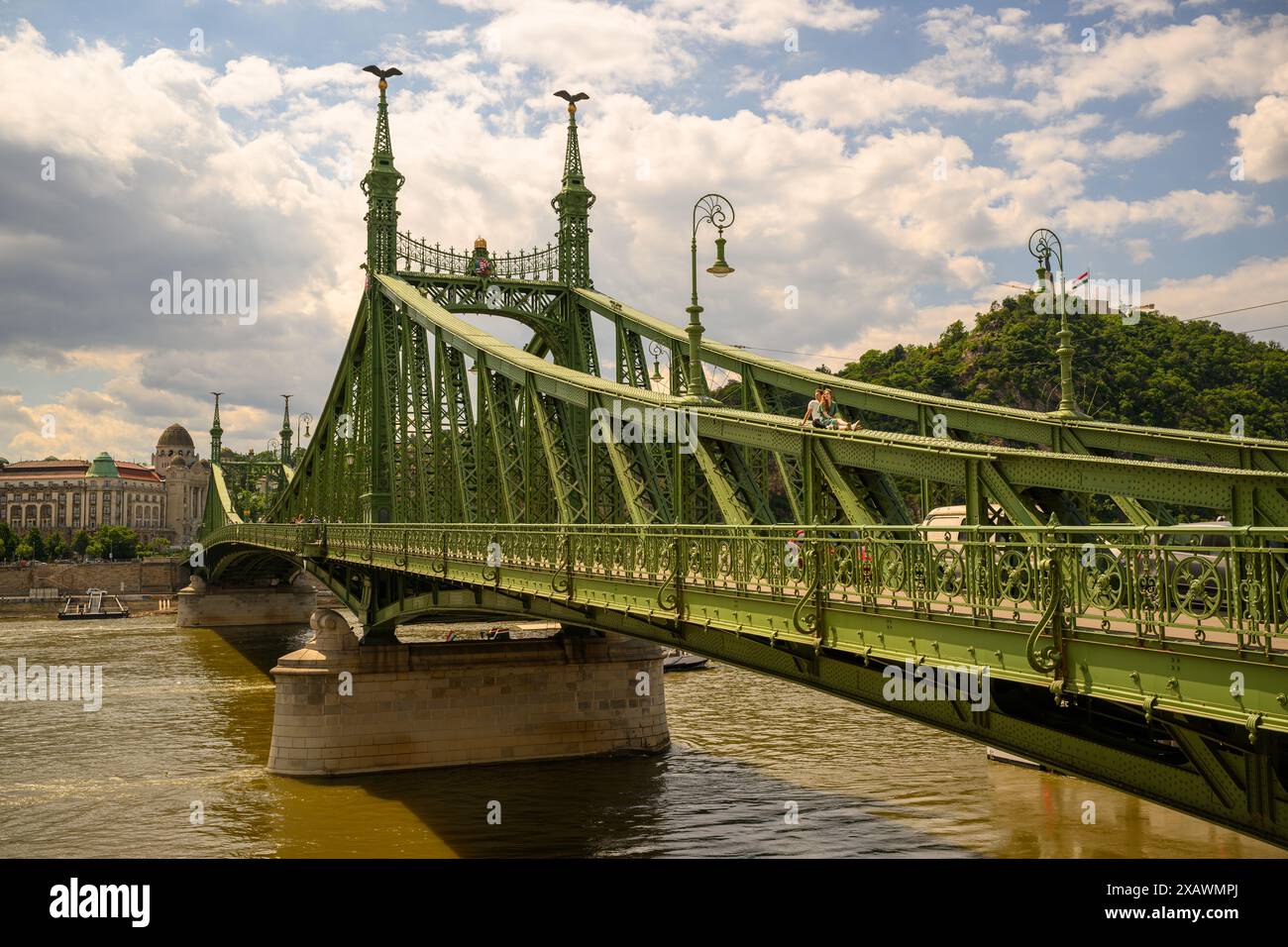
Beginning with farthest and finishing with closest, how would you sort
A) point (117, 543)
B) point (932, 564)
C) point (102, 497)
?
point (102, 497) < point (117, 543) < point (932, 564)

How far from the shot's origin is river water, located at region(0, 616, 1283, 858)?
2098 centimetres

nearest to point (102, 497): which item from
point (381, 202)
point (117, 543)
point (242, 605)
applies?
point (117, 543)

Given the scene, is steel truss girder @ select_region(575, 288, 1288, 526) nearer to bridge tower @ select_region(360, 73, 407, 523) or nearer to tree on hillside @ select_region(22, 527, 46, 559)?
bridge tower @ select_region(360, 73, 407, 523)

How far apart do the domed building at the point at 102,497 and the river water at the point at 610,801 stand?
6233 inches

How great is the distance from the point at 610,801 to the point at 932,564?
16.7 metres

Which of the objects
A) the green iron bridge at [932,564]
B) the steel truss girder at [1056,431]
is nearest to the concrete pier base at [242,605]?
the green iron bridge at [932,564]

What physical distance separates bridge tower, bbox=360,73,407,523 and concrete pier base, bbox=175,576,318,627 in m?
41.5

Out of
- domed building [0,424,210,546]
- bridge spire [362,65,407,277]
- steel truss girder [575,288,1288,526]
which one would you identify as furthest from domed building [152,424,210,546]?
steel truss girder [575,288,1288,526]

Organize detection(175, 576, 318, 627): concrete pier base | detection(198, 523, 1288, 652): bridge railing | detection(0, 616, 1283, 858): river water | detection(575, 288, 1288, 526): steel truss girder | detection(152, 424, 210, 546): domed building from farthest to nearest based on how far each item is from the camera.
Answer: detection(152, 424, 210, 546): domed building
detection(175, 576, 318, 627): concrete pier base
detection(0, 616, 1283, 858): river water
detection(575, 288, 1288, 526): steel truss girder
detection(198, 523, 1288, 652): bridge railing

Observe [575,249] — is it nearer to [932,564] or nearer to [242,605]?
[932,564]

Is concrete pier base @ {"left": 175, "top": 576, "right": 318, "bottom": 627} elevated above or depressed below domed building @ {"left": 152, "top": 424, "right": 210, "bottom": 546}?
below

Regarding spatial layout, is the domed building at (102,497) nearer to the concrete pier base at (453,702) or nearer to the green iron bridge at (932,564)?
the concrete pier base at (453,702)

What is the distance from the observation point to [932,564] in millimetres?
9328
